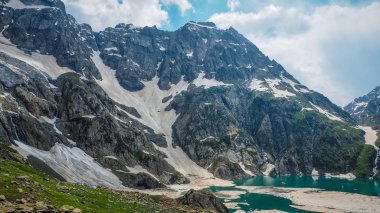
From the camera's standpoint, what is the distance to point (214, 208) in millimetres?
107875

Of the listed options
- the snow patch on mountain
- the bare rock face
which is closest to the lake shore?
the bare rock face

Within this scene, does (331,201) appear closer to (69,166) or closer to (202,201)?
(202,201)

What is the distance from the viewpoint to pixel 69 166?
604 feet

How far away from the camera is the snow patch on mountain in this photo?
563 ft

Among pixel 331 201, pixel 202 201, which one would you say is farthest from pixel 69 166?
pixel 331 201

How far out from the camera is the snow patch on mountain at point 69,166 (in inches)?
6762

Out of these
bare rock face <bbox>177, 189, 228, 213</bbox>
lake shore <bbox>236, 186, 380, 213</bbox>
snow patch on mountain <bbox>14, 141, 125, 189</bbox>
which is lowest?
lake shore <bbox>236, 186, 380, 213</bbox>

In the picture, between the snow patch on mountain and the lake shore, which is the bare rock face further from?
the snow patch on mountain

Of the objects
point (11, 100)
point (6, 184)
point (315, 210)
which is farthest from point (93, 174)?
point (6, 184)

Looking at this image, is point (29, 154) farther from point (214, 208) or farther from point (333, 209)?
point (333, 209)

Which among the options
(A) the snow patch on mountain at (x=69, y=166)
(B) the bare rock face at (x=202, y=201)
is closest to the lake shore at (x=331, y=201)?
(B) the bare rock face at (x=202, y=201)

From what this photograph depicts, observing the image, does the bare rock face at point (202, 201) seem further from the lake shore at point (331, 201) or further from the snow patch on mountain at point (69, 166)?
the snow patch on mountain at point (69, 166)

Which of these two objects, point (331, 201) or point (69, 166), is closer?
point (331, 201)

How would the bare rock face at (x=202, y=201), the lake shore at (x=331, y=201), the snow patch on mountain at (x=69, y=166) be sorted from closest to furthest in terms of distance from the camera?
the bare rock face at (x=202, y=201)
the lake shore at (x=331, y=201)
the snow patch on mountain at (x=69, y=166)
